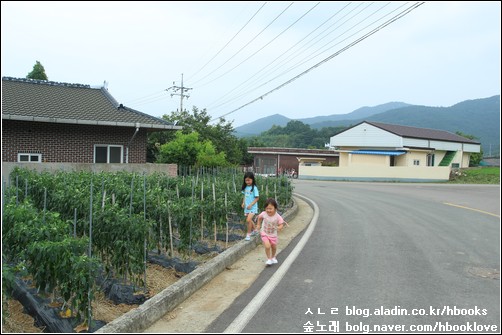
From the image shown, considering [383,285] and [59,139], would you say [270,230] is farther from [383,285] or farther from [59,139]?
[59,139]

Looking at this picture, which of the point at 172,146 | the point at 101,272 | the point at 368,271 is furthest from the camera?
the point at 172,146

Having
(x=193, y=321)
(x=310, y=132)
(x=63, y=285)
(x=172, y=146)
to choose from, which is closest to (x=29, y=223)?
(x=63, y=285)

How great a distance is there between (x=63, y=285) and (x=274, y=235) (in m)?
3.75

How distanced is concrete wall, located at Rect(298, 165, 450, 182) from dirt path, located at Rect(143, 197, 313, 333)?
3255cm

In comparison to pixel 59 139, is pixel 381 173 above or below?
below

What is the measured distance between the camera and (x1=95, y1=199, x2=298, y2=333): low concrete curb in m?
4.15

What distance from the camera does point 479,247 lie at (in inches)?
341

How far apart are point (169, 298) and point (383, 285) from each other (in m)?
2.94

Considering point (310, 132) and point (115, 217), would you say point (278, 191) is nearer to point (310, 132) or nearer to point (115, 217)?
point (115, 217)

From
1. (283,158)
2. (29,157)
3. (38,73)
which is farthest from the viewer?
(283,158)

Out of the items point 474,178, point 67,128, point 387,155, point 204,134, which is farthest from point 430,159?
point 67,128

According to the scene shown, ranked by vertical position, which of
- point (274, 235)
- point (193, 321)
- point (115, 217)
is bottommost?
point (193, 321)

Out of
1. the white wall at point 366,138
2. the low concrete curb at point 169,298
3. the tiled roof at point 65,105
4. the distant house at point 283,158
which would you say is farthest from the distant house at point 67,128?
the distant house at point 283,158

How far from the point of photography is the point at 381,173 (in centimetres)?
3919
